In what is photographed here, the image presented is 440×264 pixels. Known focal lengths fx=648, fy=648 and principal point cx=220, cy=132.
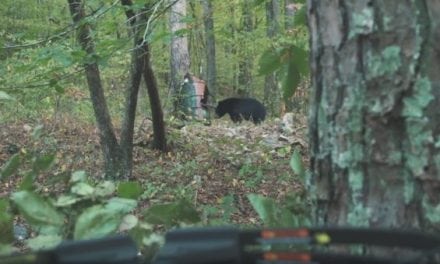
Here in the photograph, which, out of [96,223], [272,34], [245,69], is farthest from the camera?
[245,69]

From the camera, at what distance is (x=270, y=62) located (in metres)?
2.79

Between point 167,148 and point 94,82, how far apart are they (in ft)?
5.51

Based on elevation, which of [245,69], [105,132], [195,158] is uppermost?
[245,69]

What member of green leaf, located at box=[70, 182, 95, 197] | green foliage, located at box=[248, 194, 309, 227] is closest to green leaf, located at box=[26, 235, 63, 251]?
green leaf, located at box=[70, 182, 95, 197]

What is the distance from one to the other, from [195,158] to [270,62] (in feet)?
18.1

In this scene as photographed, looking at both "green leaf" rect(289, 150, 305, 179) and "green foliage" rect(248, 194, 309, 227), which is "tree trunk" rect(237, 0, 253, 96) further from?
"green foliage" rect(248, 194, 309, 227)

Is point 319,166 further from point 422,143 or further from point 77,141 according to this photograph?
point 77,141

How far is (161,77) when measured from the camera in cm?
2208

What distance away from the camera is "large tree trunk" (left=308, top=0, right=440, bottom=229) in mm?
1530

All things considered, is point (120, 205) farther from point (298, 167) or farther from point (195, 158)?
point (195, 158)

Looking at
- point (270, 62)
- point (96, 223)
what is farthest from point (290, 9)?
point (96, 223)

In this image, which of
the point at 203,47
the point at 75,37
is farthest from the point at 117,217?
the point at 203,47

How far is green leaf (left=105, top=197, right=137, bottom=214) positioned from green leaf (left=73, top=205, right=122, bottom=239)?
27mm

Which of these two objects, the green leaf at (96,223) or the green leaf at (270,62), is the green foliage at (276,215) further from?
the green leaf at (270,62)
